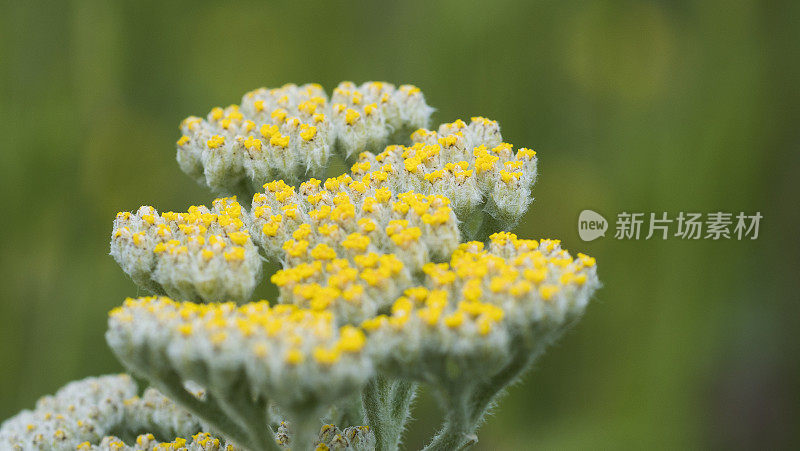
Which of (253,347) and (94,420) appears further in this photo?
(94,420)

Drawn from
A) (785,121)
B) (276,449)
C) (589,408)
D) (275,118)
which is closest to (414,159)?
(275,118)

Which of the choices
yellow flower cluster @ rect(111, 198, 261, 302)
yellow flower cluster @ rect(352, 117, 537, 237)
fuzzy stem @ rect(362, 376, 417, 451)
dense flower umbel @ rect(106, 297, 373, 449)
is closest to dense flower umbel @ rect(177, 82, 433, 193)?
yellow flower cluster @ rect(352, 117, 537, 237)

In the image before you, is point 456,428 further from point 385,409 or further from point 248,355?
point 248,355


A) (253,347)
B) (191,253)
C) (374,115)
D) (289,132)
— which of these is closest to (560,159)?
(374,115)

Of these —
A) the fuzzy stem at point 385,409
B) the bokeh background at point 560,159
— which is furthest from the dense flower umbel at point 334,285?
the bokeh background at point 560,159

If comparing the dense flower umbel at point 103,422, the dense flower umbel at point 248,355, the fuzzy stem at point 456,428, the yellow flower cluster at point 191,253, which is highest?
the yellow flower cluster at point 191,253

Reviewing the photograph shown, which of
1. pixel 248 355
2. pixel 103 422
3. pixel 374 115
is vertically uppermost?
pixel 374 115

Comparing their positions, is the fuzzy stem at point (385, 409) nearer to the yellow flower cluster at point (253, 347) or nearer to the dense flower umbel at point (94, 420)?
the yellow flower cluster at point (253, 347)
